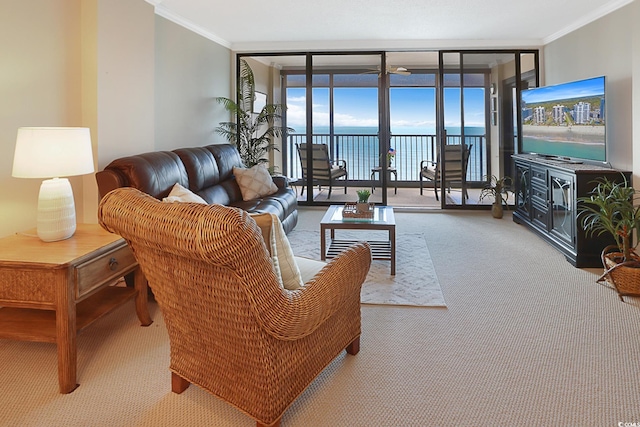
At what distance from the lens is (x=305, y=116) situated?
677 centimetres

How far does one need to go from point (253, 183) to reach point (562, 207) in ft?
10.3

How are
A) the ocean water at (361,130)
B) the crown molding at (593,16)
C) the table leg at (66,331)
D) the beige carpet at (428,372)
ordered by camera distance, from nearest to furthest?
the beige carpet at (428,372) → the table leg at (66,331) → the crown molding at (593,16) → the ocean water at (361,130)

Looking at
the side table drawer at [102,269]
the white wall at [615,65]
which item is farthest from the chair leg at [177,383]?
the white wall at [615,65]

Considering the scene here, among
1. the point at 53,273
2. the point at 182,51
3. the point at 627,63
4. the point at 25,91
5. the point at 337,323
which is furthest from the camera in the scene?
the point at 182,51

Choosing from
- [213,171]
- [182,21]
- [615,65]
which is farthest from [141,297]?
[615,65]

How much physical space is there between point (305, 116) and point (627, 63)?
412 centimetres

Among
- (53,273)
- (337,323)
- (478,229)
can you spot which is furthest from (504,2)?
(53,273)

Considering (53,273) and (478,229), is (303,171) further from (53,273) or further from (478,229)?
(53,273)

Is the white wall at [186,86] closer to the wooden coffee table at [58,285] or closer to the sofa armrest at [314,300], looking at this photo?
the wooden coffee table at [58,285]

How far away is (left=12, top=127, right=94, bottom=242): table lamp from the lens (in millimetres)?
2160

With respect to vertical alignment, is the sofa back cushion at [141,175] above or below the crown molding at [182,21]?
below

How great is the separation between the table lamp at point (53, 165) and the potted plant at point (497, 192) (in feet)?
16.9

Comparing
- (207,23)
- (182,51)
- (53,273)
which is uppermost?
(207,23)

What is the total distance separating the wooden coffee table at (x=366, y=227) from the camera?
3.54m
